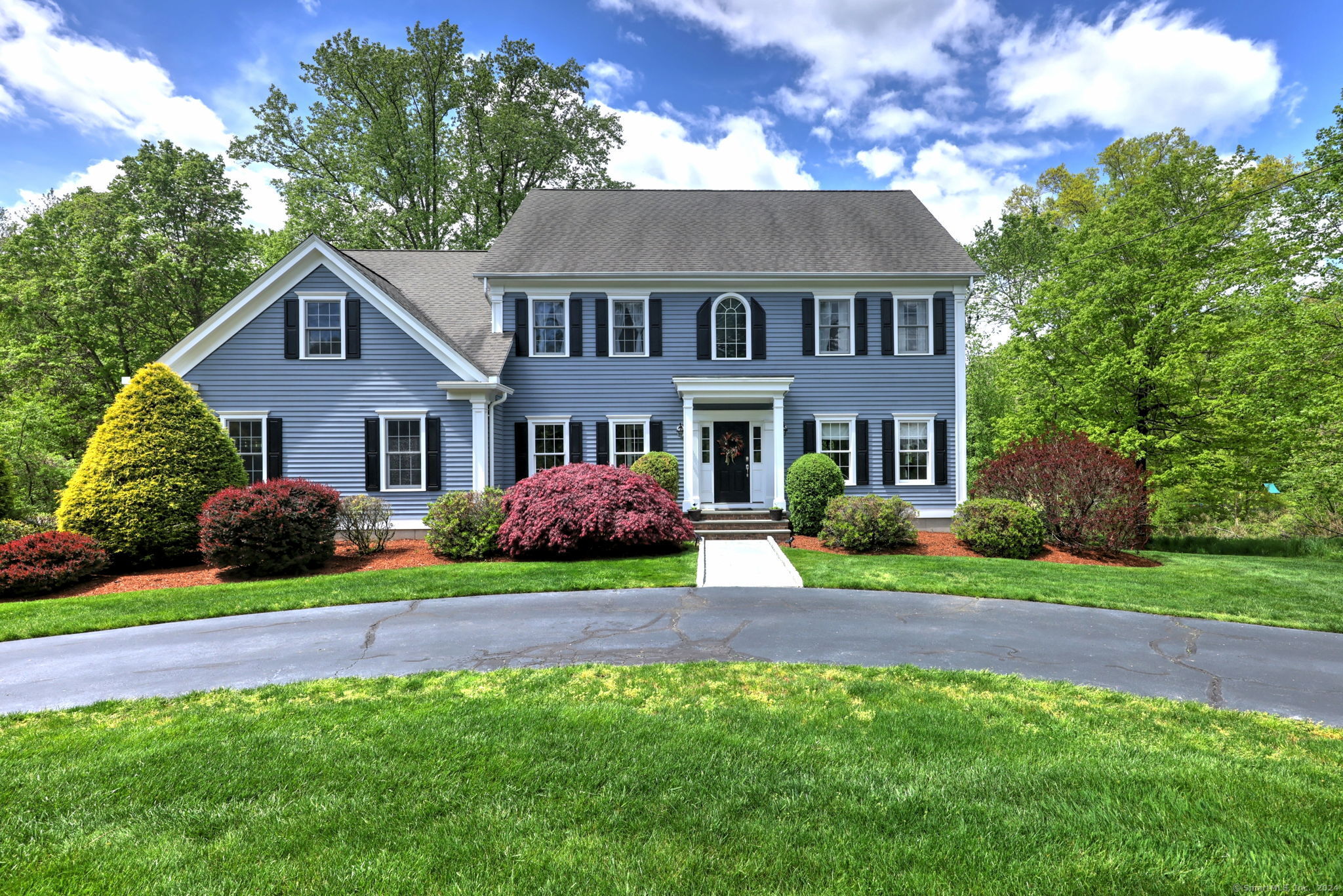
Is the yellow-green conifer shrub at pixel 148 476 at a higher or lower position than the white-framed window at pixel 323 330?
lower

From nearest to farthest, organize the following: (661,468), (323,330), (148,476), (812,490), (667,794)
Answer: (667,794)
(148,476)
(812,490)
(661,468)
(323,330)

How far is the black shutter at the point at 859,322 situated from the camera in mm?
15820

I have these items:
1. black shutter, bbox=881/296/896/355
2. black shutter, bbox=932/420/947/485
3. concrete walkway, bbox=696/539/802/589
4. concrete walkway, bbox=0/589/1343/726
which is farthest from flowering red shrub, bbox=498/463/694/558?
→ black shutter, bbox=881/296/896/355

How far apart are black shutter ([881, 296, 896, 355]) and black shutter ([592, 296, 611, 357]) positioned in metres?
7.26

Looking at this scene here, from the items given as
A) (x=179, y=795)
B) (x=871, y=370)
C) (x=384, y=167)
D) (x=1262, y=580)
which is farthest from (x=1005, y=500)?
(x=384, y=167)

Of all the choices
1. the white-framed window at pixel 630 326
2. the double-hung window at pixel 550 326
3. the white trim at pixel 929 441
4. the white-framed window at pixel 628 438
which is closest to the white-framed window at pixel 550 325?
the double-hung window at pixel 550 326

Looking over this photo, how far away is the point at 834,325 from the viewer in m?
16.0

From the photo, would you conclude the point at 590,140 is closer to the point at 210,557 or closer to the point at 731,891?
the point at 210,557

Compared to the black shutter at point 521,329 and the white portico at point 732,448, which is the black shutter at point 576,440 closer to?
the black shutter at point 521,329

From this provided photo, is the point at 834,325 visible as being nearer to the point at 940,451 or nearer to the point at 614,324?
the point at 940,451

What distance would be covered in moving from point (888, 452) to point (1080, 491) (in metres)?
4.54

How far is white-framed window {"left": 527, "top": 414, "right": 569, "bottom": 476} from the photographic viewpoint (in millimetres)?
15680

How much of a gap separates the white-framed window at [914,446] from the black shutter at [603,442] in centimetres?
762

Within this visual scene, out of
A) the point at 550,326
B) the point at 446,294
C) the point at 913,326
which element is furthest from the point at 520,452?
the point at 913,326
